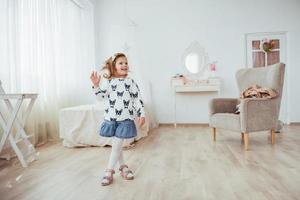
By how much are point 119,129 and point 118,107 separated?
16 centimetres

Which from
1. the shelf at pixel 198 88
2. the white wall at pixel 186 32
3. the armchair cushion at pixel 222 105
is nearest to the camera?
the armchair cushion at pixel 222 105

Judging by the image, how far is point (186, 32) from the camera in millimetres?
5133

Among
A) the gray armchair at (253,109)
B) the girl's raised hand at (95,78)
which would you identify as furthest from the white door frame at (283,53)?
the girl's raised hand at (95,78)

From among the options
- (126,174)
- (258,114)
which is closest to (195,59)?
(258,114)

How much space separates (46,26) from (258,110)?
118 inches

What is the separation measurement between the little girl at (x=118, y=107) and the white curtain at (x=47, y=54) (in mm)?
1461

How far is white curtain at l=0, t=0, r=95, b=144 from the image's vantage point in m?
2.87

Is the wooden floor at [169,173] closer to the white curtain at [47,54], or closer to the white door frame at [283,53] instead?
the white curtain at [47,54]

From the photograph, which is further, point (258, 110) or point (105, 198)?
→ point (258, 110)

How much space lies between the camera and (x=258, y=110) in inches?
113

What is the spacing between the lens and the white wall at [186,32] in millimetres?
4930

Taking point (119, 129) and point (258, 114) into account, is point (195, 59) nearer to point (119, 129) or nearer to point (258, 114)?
point (258, 114)

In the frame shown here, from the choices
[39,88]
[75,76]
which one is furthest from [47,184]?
[75,76]

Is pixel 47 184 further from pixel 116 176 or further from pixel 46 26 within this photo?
pixel 46 26
